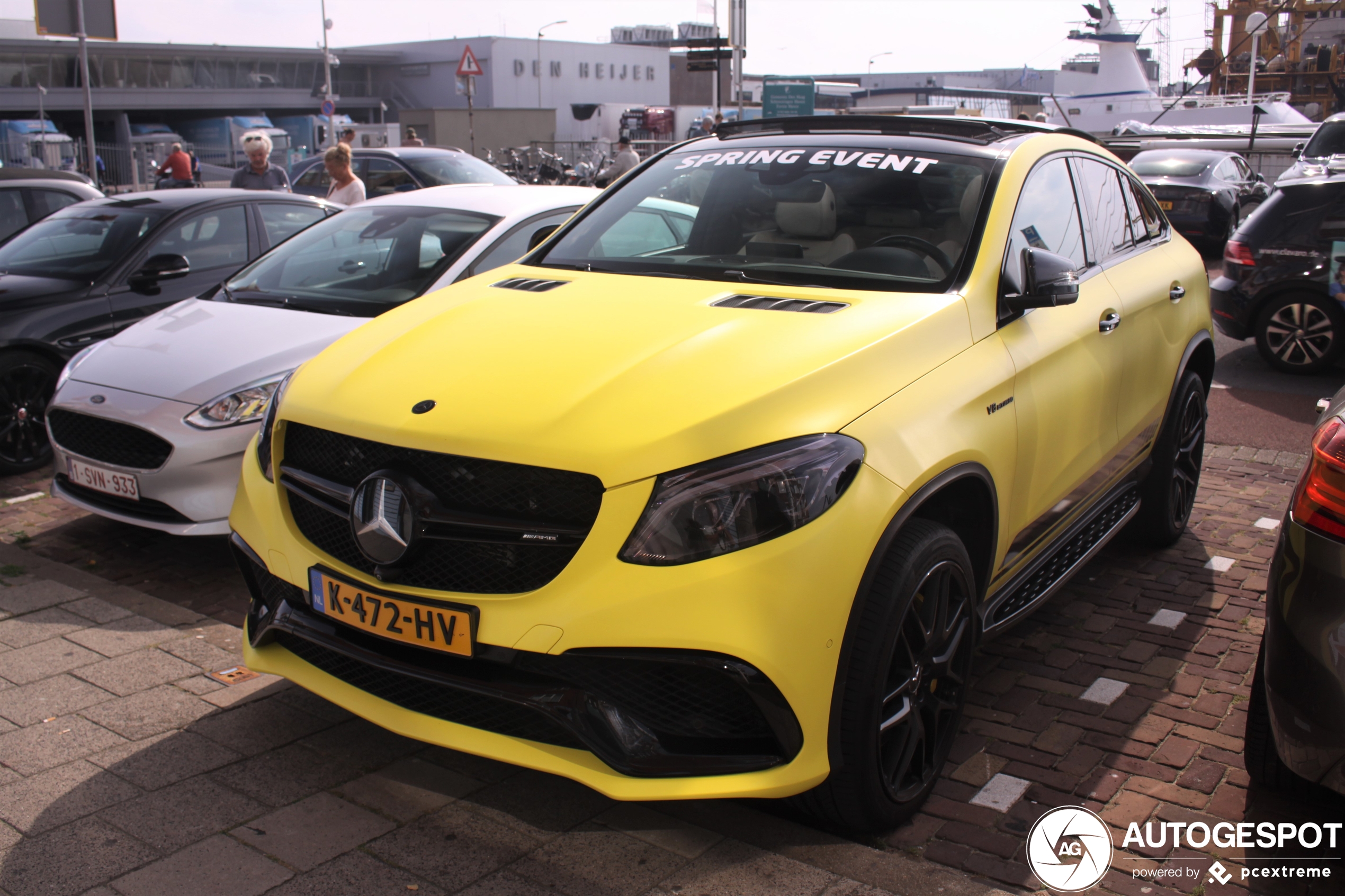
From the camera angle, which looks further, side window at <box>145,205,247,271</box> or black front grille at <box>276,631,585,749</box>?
side window at <box>145,205,247,271</box>

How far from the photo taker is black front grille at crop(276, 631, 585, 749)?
2.65m

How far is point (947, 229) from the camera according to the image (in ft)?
11.8

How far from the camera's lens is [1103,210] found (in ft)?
14.8

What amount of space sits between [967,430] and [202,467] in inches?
133

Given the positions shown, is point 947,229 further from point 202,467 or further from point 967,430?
point 202,467

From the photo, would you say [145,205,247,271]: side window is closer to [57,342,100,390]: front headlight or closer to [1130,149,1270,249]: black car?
[57,342,100,390]: front headlight

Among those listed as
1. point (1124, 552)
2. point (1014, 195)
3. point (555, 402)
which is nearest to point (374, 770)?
point (555, 402)

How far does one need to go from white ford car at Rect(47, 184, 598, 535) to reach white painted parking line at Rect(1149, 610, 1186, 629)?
304 cm

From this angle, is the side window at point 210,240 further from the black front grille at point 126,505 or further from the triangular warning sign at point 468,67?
the triangular warning sign at point 468,67

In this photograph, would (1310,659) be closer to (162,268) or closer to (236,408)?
(236,408)

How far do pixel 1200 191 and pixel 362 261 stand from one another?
1348 centimetres

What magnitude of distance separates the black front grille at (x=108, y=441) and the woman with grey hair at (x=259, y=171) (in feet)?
20.1

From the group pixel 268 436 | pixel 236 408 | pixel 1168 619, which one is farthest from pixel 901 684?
pixel 236 408

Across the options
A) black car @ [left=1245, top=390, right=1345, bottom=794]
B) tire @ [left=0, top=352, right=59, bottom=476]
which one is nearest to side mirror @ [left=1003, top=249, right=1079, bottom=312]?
black car @ [left=1245, top=390, right=1345, bottom=794]
